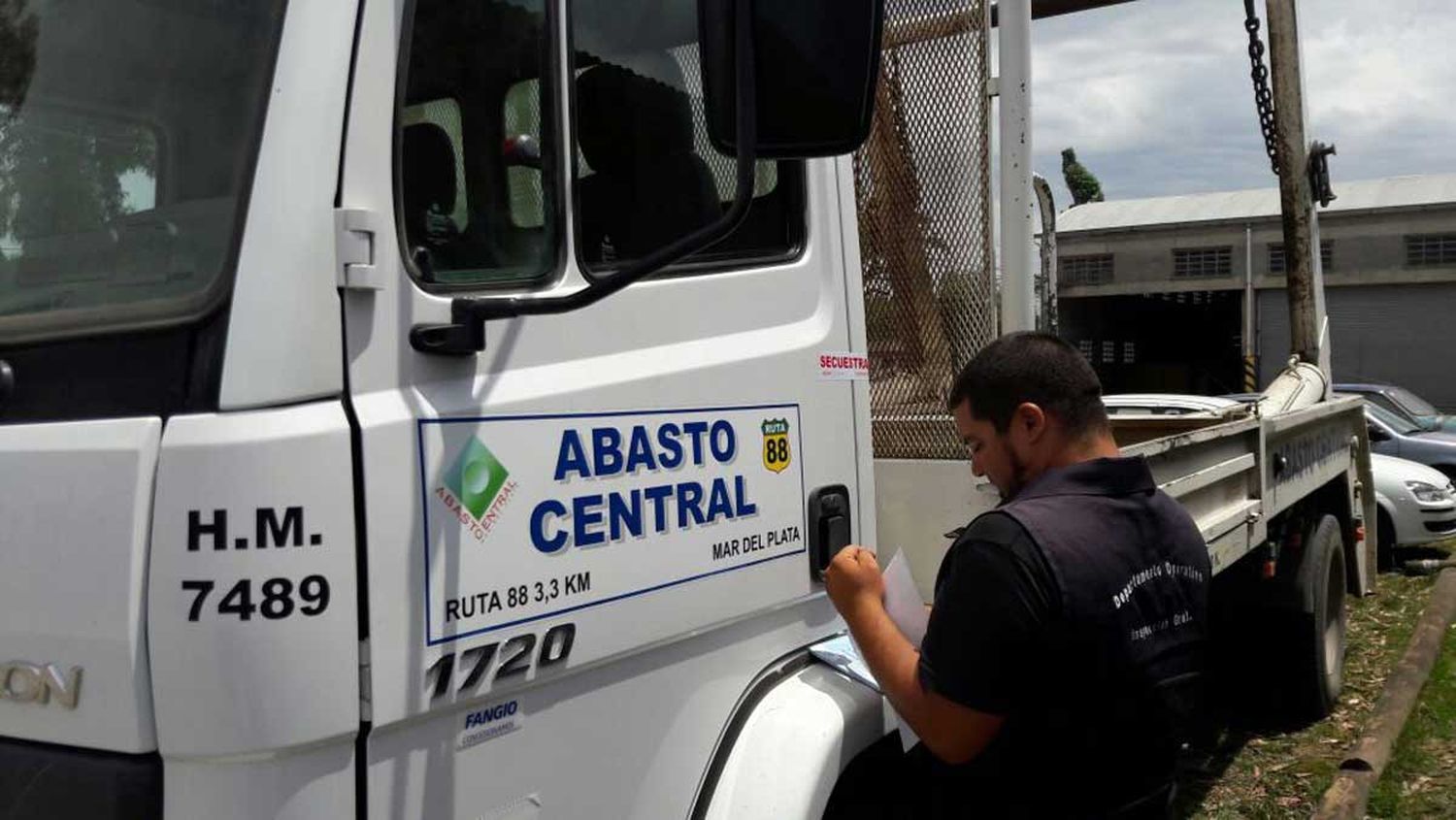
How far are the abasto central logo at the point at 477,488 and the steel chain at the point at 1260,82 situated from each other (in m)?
5.82

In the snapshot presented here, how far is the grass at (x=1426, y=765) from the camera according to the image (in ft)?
17.1

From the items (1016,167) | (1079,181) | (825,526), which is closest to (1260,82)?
→ (1016,167)

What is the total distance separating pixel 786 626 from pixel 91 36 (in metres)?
1.43

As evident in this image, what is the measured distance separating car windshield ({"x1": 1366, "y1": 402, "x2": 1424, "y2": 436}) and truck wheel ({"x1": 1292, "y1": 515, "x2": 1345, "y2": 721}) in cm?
831

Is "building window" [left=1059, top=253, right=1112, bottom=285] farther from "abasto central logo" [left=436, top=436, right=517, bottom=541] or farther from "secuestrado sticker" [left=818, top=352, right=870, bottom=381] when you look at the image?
"abasto central logo" [left=436, top=436, right=517, bottom=541]

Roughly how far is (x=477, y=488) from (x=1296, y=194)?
5.88 meters

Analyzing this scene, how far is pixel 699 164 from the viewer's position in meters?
2.11

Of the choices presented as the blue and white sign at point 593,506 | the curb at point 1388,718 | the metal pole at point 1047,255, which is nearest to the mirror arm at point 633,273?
the blue and white sign at point 593,506

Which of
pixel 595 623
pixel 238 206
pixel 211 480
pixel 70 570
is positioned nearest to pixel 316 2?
pixel 238 206

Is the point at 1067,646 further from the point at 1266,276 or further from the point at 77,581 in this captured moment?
the point at 1266,276

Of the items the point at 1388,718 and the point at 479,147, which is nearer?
the point at 479,147

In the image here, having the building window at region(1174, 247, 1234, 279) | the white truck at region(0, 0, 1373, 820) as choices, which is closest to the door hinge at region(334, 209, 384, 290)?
the white truck at region(0, 0, 1373, 820)

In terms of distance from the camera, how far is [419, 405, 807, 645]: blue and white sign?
65.2 inches

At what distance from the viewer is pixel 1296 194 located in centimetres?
648
